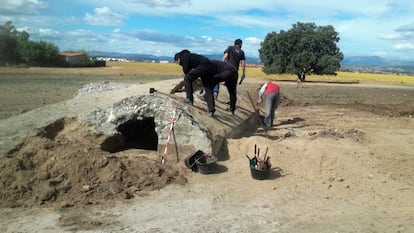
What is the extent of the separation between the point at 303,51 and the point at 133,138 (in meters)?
45.7

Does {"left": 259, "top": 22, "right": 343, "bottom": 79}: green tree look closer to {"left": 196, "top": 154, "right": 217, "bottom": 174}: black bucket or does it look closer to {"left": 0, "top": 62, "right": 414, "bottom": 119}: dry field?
{"left": 0, "top": 62, "right": 414, "bottom": 119}: dry field

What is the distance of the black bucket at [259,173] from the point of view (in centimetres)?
849

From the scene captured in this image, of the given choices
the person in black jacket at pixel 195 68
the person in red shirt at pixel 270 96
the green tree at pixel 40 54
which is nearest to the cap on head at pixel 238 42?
the person in red shirt at pixel 270 96

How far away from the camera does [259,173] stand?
8516mm

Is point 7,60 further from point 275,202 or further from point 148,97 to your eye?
point 275,202

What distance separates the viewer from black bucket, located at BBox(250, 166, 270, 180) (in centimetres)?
849

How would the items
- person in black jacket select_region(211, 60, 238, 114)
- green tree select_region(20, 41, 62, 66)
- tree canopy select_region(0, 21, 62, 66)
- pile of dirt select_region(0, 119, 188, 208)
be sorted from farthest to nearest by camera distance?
1. green tree select_region(20, 41, 62, 66)
2. tree canopy select_region(0, 21, 62, 66)
3. person in black jacket select_region(211, 60, 238, 114)
4. pile of dirt select_region(0, 119, 188, 208)

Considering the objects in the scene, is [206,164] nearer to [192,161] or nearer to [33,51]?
[192,161]

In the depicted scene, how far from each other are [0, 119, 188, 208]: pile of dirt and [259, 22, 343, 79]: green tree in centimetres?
4718

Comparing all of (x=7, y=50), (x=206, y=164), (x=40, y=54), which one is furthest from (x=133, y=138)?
(x=40, y=54)

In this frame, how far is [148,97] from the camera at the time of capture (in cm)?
1021

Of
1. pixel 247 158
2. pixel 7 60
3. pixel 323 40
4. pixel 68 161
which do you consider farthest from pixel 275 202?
pixel 323 40

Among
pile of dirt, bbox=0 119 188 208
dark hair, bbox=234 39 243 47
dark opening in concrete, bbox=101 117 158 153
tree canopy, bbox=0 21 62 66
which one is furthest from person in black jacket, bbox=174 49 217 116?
tree canopy, bbox=0 21 62 66

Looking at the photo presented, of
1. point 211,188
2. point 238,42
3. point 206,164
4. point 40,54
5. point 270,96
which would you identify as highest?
point 238,42
